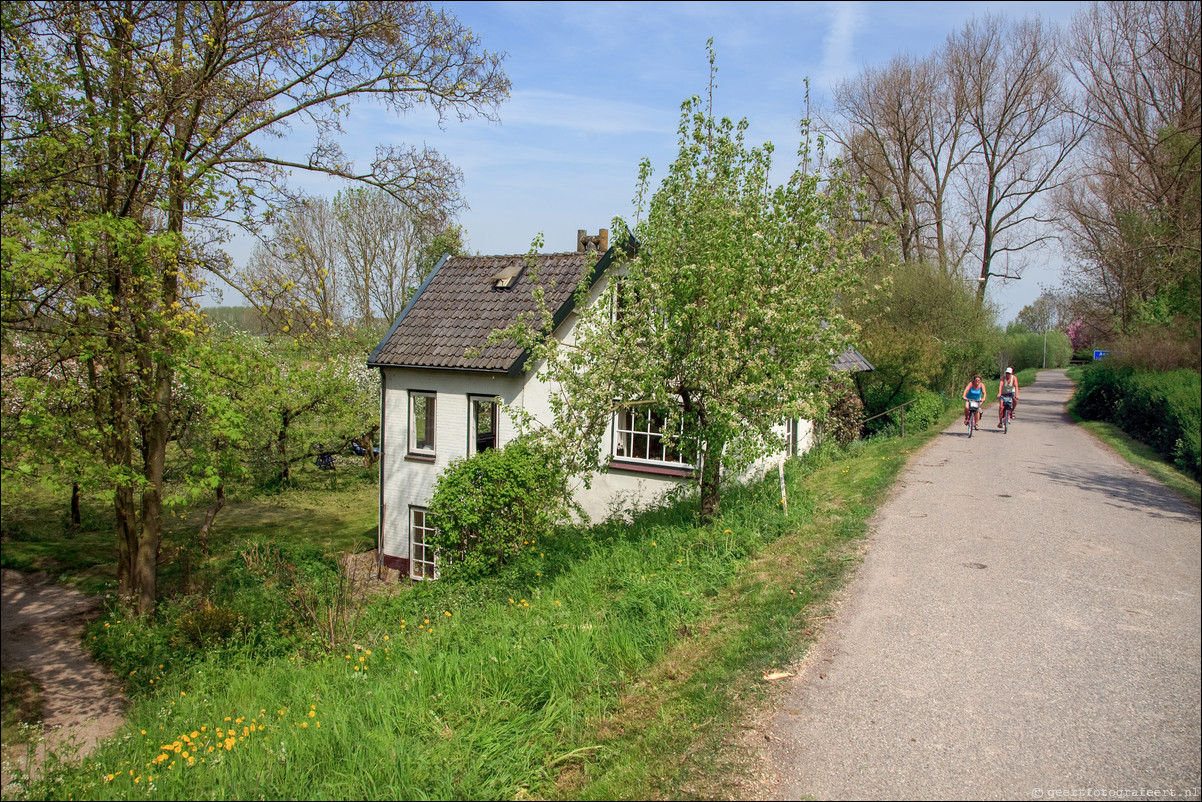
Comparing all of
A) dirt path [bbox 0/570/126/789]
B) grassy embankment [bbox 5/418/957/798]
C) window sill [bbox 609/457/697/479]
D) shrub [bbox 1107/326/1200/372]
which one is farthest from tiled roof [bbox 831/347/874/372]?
dirt path [bbox 0/570/126/789]

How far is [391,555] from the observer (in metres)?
17.9

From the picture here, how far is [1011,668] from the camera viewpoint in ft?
17.2

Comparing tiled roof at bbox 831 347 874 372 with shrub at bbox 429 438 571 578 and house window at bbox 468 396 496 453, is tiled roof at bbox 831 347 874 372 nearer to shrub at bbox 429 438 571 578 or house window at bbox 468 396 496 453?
house window at bbox 468 396 496 453

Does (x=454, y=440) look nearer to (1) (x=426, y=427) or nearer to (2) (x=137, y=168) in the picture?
(1) (x=426, y=427)

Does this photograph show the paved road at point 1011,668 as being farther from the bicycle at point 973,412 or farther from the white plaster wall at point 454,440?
the bicycle at point 973,412

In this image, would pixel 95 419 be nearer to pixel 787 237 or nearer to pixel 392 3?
pixel 392 3

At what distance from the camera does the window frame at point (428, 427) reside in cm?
1720

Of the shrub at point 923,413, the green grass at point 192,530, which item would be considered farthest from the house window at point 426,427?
the shrub at point 923,413

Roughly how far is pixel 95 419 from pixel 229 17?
582cm

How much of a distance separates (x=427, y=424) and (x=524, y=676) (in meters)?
12.7

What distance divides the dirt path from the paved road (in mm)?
7027

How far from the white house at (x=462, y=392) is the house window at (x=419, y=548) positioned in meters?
0.02

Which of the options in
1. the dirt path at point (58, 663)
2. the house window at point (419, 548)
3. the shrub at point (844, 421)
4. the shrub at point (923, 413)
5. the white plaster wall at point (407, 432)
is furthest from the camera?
the shrub at point (923, 413)

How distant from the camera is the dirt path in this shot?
8.85 m
